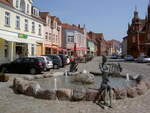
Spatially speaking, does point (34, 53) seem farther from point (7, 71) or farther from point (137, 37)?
point (137, 37)

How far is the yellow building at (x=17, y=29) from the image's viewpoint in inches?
1088

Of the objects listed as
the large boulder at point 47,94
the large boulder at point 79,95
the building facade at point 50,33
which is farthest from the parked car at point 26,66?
the building facade at point 50,33

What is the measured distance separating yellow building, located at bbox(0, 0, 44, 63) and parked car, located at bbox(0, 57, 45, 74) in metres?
4.10

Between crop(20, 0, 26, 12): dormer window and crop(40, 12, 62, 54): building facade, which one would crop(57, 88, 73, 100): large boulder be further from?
crop(40, 12, 62, 54): building facade

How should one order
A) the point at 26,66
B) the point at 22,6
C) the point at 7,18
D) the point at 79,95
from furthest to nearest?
the point at 22,6, the point at 7,18, the point at 26,66, the point at 79,95

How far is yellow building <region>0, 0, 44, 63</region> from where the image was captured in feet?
90.6

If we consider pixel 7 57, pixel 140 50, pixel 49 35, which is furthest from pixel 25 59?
pixel 140 50

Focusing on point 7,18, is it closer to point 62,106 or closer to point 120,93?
point 120,93

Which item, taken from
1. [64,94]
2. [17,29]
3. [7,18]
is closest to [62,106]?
[64,94]

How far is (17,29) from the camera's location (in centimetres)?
3139

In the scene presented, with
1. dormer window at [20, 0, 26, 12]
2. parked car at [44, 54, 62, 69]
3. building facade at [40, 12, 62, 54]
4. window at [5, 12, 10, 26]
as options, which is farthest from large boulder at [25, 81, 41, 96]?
building facade at [40, 12, 62, 54]

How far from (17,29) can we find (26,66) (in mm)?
11659

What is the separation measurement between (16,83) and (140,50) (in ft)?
217

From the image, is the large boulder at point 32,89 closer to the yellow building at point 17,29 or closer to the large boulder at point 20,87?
the large boulder at point 20,87
